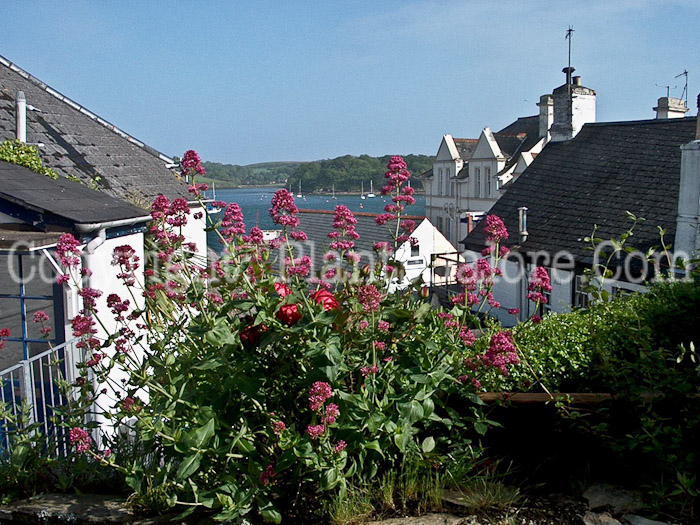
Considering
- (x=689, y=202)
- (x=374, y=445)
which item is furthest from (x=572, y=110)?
(x=374, y=445)

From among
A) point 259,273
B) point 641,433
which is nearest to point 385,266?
point 259,273

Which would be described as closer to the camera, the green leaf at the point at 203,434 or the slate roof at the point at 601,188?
the green leaf at the point at 203,434

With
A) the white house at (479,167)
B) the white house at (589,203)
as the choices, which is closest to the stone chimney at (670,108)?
the white house at (479,167)

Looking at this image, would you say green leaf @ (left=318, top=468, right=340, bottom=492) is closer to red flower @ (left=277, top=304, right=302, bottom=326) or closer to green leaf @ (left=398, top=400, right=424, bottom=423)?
green leaf @ (left=398, top=400, right=424, bottom=423)

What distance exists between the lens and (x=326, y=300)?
2957mm

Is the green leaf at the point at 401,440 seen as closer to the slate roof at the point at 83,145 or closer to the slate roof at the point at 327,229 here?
the slate roof at the point at 83,145

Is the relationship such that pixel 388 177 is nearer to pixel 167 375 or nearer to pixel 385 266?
pixel 385 266

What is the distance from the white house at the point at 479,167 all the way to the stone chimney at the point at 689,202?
528 inches

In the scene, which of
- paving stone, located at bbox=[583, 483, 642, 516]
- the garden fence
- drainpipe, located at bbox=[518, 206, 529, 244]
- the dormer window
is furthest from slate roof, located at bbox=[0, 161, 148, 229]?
the dormer window

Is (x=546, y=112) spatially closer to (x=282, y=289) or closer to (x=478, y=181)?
(x=478, y=181)

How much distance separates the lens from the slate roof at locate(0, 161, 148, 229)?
236 inches

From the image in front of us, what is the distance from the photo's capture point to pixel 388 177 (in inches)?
134

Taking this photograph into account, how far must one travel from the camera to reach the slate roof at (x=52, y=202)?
19.7 ft

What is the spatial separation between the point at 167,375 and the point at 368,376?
0.91m
